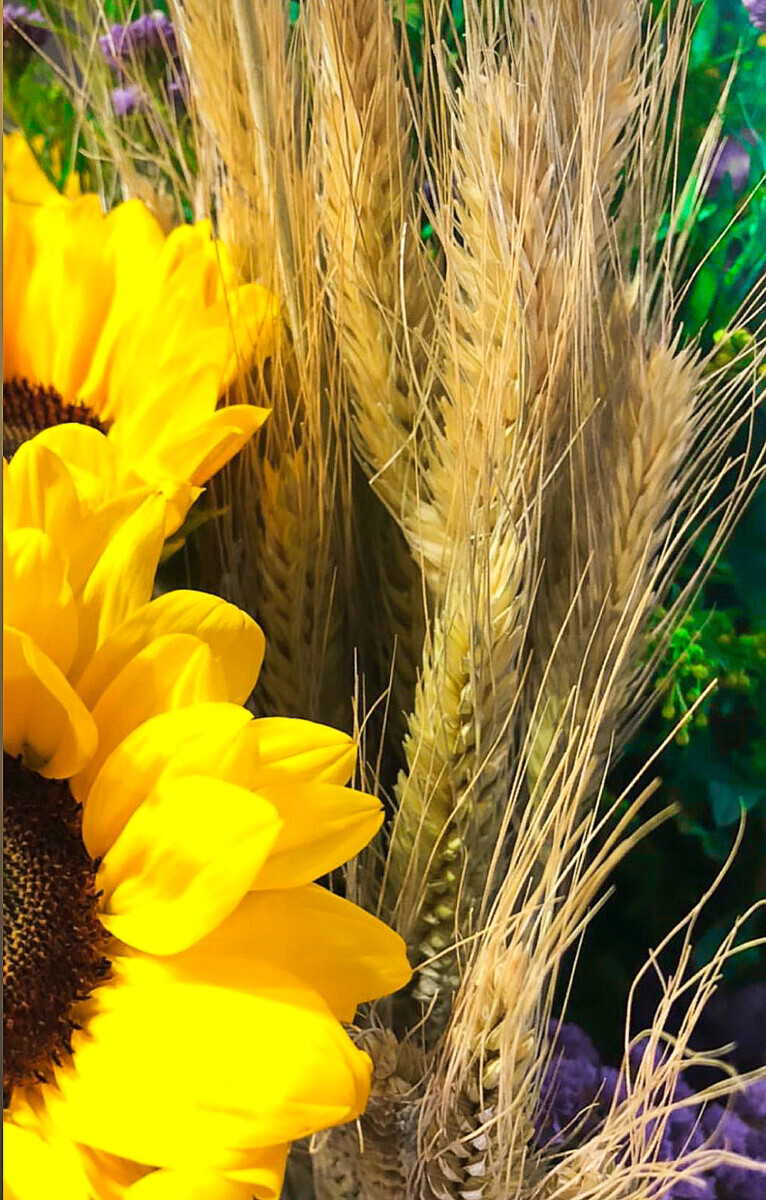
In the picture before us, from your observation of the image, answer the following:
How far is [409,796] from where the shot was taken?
0.31m

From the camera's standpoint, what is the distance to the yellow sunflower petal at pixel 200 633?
0.28 metres

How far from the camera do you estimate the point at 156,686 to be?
0.91 ft

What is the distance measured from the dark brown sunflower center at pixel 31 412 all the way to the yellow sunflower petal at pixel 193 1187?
0.25 metres

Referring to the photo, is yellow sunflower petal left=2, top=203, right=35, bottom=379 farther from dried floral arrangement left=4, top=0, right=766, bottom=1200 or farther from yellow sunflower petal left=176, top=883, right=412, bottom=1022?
yellow sunflower petal left=176, top=883, right=412, bottom=1022

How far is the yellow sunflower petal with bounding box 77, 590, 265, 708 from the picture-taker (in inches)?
11.0

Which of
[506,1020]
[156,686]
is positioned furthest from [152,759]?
[506,1020]

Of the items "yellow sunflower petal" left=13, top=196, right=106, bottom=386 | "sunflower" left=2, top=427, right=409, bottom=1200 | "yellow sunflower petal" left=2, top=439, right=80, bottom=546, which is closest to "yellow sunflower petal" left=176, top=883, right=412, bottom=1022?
"sunflower" left=2, top=427, right=409, bottom=1200

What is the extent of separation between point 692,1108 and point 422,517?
0.95 ft

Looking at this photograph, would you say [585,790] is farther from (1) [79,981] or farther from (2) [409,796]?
(1) [79,981]

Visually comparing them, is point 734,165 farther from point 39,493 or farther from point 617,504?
point 39,493

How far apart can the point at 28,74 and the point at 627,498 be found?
33 centimetres

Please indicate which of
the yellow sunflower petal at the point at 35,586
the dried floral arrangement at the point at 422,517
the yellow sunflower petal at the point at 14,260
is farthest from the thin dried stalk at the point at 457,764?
the yellow sunflower petal at the point at 14,260

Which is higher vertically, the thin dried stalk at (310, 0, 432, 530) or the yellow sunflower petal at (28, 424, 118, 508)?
the thin dried stalk at (310, 0, 432, 530)

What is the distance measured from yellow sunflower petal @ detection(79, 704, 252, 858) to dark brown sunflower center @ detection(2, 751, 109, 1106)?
1cm
